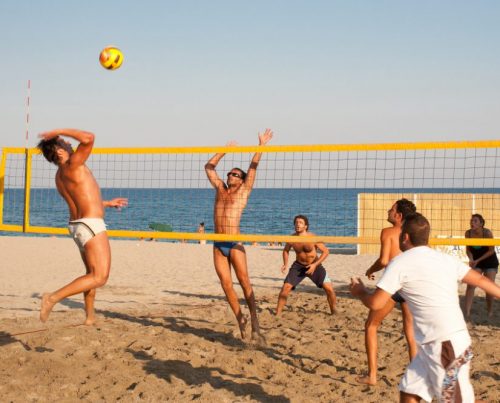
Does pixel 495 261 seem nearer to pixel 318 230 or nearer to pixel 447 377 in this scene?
pixel 447 377

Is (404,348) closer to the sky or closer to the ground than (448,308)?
closer to the ground

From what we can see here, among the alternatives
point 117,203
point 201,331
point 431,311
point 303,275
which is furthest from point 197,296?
point 431,311

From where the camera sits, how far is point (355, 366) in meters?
6.34

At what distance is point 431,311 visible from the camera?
369 cm

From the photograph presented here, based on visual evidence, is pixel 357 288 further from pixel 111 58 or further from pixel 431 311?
pixel 111 58

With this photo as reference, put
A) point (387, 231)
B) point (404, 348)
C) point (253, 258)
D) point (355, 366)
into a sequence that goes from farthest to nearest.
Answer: point (253, 258)
point (404, 348)
point (355, 366)
point (387, 231)

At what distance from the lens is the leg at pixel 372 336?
5.36 meters

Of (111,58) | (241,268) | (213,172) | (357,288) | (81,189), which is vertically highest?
(111,58)

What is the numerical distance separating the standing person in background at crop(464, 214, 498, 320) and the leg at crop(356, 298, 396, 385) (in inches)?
141

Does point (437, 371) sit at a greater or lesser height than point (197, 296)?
greater

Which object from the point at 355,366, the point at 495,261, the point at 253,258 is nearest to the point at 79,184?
the point at 355,366

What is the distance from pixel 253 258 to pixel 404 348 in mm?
12332

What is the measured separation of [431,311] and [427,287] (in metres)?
0.13

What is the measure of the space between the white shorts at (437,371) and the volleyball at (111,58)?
555 centimetres
